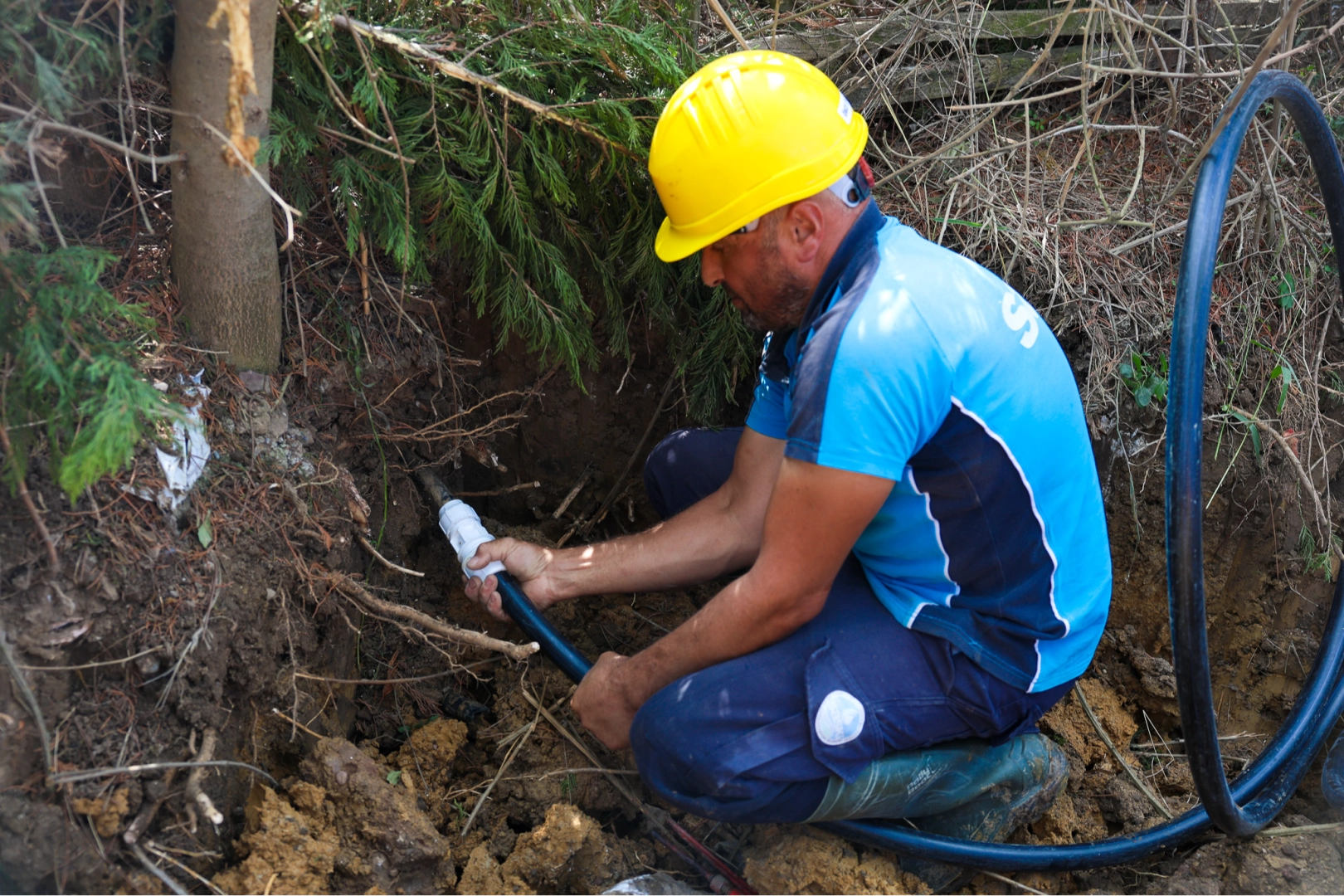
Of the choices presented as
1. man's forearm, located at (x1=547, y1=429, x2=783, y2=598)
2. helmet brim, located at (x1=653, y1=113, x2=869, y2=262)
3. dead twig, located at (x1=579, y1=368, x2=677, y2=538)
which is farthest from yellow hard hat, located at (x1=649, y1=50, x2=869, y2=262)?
dead twig, located at (x1=579, y1=368, x2=677, y2=538)

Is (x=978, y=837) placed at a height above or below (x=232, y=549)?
below

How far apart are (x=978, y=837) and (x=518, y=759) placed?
1.16 metres

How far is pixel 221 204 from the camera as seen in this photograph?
178 centimetres

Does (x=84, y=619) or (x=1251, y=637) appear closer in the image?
(x=84, y=619)

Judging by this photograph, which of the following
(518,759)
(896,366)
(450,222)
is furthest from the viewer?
(518,759)

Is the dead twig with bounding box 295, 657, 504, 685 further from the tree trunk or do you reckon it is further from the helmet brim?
the helmet brim

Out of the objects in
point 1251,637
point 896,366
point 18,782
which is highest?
point 896,366

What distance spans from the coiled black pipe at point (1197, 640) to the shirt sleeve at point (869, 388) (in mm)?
471

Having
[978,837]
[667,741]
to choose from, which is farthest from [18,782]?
[978,837]

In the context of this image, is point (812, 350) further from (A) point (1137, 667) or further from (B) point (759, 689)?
(A) point (1137, 667)

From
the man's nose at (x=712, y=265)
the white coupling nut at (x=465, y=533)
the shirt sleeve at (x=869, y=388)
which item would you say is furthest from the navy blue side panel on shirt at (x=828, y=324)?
the white coupling nut at (x=465, y=533)

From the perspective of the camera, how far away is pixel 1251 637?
284 centimetres

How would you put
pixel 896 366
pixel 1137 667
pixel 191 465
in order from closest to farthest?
pixel 896 366 < pixel 191 465 < pixel 1137 667

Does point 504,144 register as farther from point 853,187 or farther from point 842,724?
point 842,724
